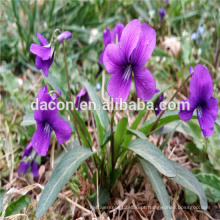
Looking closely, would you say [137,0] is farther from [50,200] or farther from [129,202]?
[50,200]

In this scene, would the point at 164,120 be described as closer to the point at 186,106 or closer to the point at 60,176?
the point at 186,106

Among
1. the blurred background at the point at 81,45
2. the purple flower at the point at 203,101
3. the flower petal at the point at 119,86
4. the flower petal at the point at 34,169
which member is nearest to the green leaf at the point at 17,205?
the flower petal at the point at 34,169

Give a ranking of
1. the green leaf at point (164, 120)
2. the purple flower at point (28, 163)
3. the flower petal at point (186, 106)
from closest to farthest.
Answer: the flower petal at point (186, 106)
the green leaf at point (164, 120)
the purple flower at point (28, 163)

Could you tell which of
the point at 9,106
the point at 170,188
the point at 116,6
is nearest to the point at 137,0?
the point at 116,6

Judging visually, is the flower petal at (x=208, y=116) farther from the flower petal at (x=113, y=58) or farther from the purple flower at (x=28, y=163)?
the purple flower at (x=28, y=163)

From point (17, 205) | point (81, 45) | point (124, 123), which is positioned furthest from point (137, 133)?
point (81, 45)

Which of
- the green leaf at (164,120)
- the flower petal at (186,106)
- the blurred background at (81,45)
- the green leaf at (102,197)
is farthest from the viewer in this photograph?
the blurred background at (81,45)
